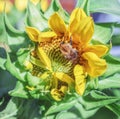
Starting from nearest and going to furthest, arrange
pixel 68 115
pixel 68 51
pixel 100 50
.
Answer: pixel 100 50, pixel 68 51, pixel 68 115

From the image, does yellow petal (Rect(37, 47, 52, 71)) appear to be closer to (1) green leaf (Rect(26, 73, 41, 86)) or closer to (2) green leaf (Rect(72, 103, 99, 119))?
(1) green leaf (Rect(26, 73, 41, 86))

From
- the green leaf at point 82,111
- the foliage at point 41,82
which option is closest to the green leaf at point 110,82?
the foliage at point 41,82

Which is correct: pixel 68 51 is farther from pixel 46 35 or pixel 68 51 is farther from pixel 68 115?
pixel 68 115

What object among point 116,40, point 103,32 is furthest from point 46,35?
point 116,40

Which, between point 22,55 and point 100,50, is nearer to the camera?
point 100,50

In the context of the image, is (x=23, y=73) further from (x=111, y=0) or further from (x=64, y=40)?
(x=111, y=0)

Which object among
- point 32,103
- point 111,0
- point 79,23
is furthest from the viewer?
point 111,0

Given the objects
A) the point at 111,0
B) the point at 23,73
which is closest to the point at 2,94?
the point at 23,73
